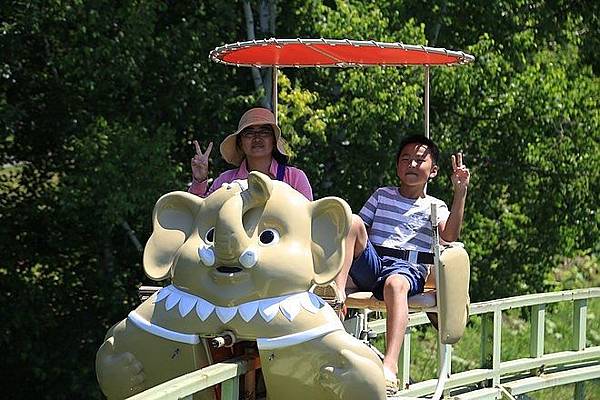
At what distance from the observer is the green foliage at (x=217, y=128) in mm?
10742

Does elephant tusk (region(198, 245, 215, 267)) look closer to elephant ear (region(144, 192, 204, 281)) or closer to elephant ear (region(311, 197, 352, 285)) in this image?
elephant ear (region(144, 192, 204, 281))

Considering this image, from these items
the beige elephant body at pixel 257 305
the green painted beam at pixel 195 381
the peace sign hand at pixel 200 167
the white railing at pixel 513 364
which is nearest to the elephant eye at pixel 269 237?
the beige elephant body at pixel 257 305

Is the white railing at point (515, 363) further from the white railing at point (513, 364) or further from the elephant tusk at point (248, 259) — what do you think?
the elephant tusk at point (248, 259)

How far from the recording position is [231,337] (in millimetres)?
4293

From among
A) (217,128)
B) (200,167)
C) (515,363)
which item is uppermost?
(200,167)

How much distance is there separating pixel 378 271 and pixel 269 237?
107 centimetres

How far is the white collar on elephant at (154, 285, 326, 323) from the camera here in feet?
14.0

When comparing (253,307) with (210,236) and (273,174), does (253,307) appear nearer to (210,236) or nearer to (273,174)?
(210,236)

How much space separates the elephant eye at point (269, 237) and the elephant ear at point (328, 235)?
0.49ft

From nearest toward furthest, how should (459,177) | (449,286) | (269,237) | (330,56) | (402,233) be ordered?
(269,237)
(449,286)
(459,177)
(402,233)
(330,56)

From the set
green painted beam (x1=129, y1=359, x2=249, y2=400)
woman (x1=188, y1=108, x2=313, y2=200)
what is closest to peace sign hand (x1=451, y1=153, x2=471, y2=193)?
woman (x1=188, y1=108, x2=313, y2=200)

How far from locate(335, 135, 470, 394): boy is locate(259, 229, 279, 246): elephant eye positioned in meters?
0.67

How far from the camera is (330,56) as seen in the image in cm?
597

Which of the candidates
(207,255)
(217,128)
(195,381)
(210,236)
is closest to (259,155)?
(210,236)
